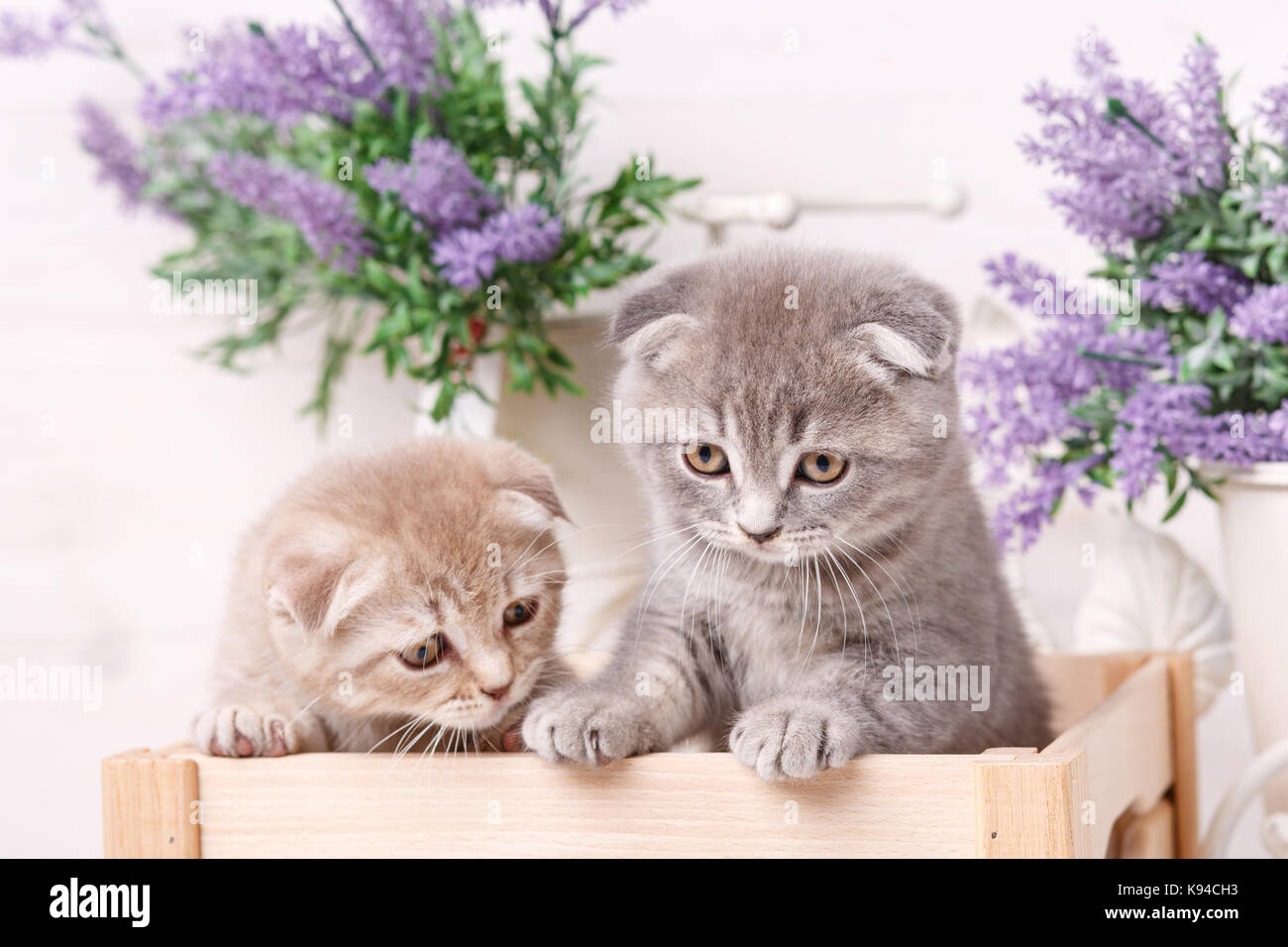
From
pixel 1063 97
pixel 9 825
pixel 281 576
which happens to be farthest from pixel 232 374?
pixel 1063 97

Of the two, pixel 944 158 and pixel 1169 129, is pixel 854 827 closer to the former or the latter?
pixel 1169 129

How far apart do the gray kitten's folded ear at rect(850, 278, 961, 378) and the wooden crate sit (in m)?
0.29

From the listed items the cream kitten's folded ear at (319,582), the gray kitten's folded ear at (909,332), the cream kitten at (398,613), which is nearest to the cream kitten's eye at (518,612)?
the cream kitten at (398,613)

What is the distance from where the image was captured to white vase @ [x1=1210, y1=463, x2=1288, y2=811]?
1076mm

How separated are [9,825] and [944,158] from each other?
5.63ft

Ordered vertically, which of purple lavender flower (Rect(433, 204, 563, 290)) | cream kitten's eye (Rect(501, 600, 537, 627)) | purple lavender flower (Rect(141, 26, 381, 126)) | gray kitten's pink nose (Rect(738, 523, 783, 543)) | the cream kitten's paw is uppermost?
purple lavender flower (Rect(141, 26, 381, 126))

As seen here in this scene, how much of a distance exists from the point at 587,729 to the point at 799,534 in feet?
0.71

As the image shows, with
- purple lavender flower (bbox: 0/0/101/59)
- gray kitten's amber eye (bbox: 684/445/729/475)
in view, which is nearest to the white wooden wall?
purple lavender flower (bbox: 0/0/101/59)

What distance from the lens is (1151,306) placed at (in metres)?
1.17

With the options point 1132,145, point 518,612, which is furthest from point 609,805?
point 1132,145

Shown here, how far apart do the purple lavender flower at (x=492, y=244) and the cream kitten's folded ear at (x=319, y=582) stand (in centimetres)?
41

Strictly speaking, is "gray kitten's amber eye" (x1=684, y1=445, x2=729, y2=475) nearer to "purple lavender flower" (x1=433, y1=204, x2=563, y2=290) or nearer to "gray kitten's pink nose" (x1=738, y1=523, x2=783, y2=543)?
"gray kitten's pink nose" (x1=738, y1=523, x2=783, y2=543)

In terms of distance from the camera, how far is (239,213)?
150 cm

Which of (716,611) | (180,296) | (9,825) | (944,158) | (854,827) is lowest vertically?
(9,825)
